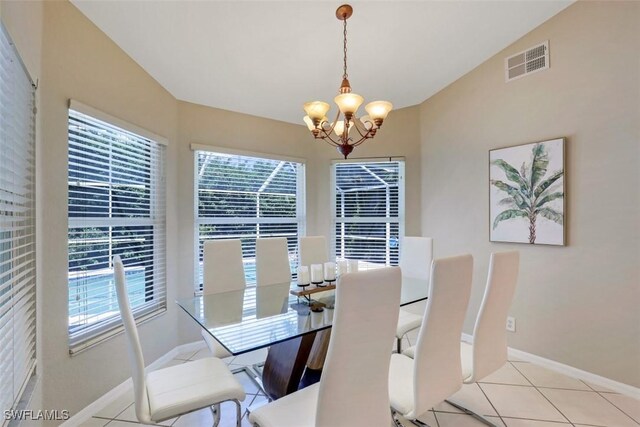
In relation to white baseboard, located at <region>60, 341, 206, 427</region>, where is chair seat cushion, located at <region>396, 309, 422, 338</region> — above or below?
above

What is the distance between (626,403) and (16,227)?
3854 mm

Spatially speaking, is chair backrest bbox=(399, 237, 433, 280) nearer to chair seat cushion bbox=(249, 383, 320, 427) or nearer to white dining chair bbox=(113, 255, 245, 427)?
chair seat cushion bbox=(249, 383, 320, 427)

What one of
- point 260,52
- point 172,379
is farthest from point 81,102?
point 172,379

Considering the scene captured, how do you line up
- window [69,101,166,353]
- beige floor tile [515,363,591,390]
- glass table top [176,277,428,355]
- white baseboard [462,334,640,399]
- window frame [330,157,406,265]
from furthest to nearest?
1. window frame [330,157,406,265]
2. beige floor tile [515,363,591,390]
3. white baseboard [462,334,640,399]
4. window [69,101,166,353]
5. glass table top [176,277,428,355]

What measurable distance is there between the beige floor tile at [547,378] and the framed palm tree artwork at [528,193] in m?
1.08

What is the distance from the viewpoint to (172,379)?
5.55ft

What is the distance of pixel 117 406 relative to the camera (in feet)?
7.15

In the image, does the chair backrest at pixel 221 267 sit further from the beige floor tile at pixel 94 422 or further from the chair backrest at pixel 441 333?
the chair backrest at pixel 441 333

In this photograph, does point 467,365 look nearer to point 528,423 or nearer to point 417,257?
point 528,423

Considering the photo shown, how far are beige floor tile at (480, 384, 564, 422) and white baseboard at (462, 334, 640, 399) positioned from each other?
463mm

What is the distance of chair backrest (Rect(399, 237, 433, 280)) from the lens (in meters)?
2.94

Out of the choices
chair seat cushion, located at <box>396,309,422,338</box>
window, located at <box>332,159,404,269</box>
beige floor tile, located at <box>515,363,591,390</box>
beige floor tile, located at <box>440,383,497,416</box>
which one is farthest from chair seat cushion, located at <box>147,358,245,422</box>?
window, located at <box>332,159,404,269</box>

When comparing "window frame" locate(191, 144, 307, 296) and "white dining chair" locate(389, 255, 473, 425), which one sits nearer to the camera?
"white dining chair" locate(389, 255, 473, 425)

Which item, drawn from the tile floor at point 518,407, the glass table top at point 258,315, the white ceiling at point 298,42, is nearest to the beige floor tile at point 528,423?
the tile floor at point 518,407
